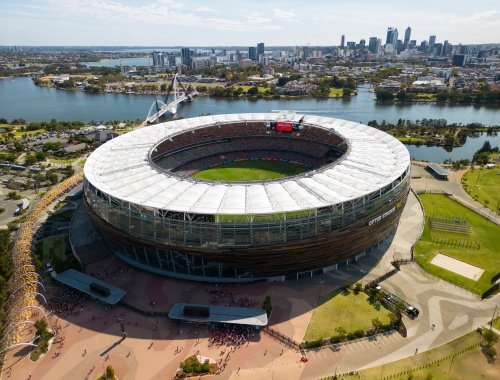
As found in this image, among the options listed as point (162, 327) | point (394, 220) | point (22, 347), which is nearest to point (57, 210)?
point (22, 347)

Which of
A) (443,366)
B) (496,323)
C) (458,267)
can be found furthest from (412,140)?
(443,366)

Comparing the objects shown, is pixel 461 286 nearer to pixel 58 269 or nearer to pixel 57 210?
pixel 58 269

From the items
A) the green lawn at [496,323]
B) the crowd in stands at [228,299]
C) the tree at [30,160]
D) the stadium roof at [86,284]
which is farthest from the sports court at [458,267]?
the tree at [30,160]

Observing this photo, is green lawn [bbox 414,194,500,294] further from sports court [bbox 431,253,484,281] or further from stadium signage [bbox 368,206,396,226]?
stadium signage [bbox 368,206,396,226]

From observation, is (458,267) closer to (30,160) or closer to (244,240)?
(244,240)

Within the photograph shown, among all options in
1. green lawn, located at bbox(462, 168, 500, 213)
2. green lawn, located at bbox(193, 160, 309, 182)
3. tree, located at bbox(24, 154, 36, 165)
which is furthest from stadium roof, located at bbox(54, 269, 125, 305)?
green lawn, located at bbox(462, 168, 500, 213)
